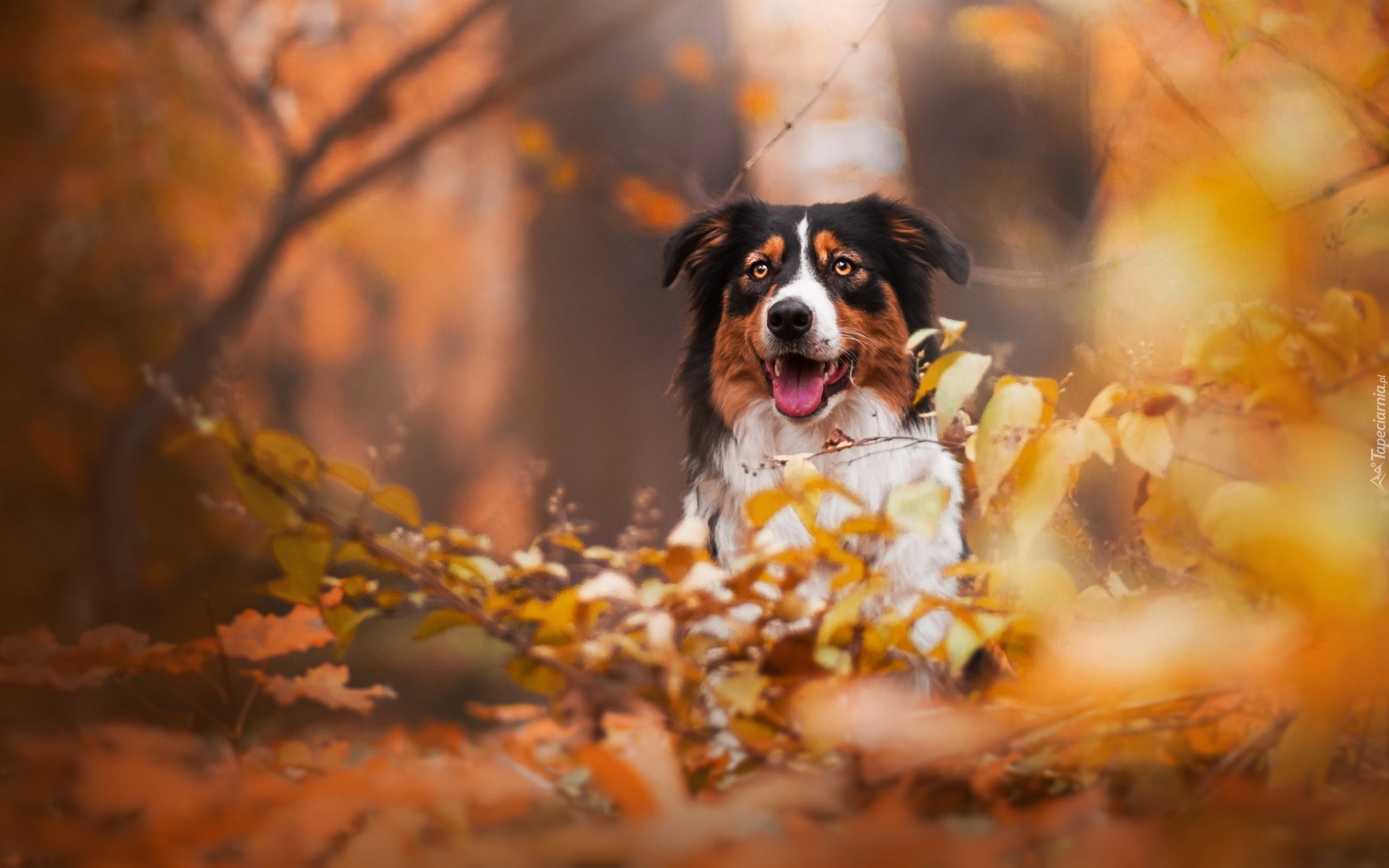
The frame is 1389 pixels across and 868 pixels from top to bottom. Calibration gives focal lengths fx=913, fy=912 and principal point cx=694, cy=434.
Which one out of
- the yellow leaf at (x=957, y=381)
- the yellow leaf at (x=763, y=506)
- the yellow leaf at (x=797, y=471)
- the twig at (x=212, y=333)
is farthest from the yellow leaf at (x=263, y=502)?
the twig at (x=212, y=333)

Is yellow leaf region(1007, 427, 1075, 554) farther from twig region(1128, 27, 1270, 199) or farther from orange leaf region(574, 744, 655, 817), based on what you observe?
twig region(1128, 27, 1270, 199)

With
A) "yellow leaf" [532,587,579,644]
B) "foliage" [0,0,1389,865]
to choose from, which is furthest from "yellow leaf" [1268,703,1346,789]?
"yellow leaf" [532,587,579,644]

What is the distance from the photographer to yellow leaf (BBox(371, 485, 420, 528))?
3.38ft

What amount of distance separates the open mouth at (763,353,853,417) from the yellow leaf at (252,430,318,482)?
1.20 meters

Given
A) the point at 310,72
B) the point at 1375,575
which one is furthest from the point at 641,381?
A: the point at 1375,575

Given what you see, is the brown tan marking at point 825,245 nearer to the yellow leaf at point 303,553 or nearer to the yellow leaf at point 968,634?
the yellow leaf at point 968,634

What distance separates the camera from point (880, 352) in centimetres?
206

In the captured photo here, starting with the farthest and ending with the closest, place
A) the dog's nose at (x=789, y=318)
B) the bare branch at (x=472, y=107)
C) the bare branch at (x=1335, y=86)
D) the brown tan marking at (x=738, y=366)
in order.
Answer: the bare branch at (x=472, y=107) → the brown tan marking at (x=738, y=366) → the dog's nose at (x=789, y=318) → the bare branch at (x=1335, y=86)

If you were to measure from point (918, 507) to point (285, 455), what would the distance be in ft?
2.42

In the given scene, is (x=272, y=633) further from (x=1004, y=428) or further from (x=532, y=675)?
(x=1004, y=428)

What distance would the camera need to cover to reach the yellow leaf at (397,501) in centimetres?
103

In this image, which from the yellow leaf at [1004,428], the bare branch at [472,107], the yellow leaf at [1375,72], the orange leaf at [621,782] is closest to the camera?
the orange leaf at [621,782]

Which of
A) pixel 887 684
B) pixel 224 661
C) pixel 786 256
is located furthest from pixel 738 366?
pixel 224 661

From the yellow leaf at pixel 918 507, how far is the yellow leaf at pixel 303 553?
0.67 m
